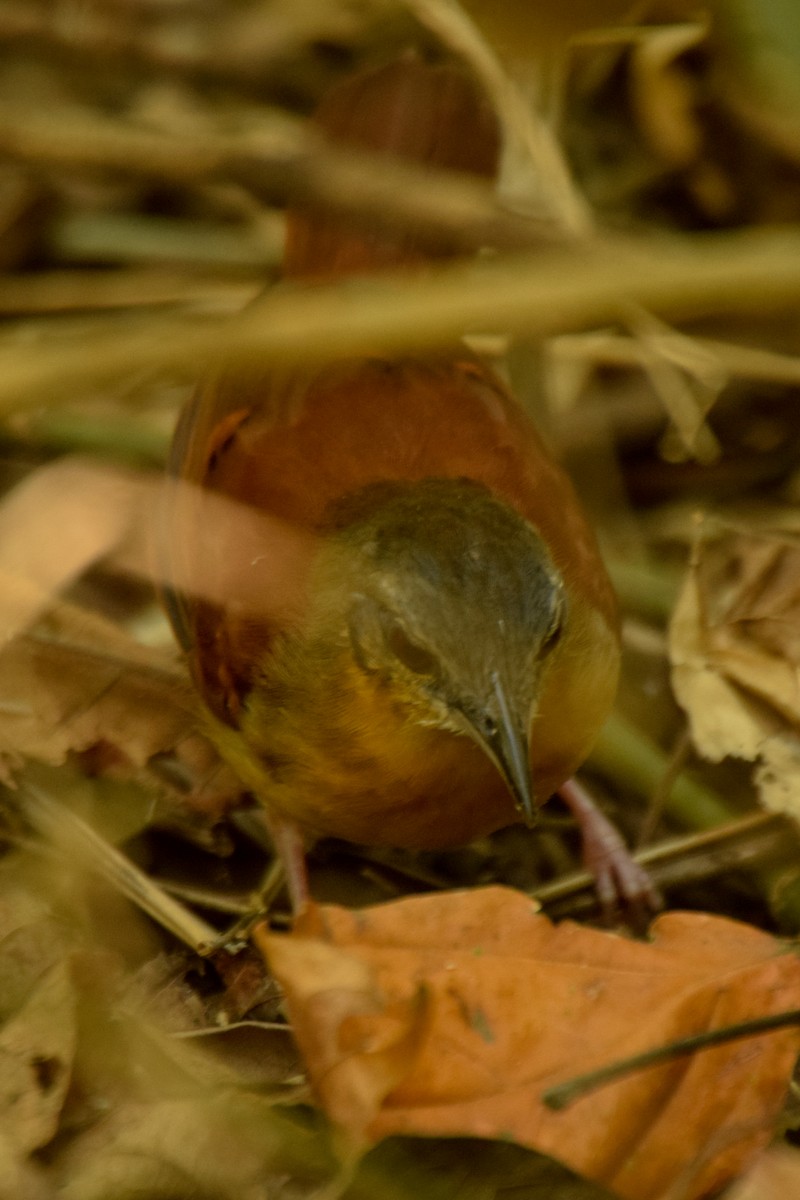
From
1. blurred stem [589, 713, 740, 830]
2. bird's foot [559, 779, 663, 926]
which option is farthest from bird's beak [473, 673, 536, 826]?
blurred stem [589, 713, 740, 830]

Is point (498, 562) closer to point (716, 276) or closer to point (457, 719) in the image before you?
point (457, 719)

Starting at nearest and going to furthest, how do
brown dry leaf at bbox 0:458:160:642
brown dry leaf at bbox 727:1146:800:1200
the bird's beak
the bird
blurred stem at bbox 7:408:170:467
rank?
brown dry leaf at bbox 727:1146:800:1200 → the bird's beak → the bird → brown dry leaf at bbox 0:458:160:642 → blurred stem at bbox 7:408:170:467

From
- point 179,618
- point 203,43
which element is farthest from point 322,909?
point 203,43

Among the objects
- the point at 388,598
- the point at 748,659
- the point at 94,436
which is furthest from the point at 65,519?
the point at 748,659

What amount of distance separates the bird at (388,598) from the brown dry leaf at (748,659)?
0.78 feet

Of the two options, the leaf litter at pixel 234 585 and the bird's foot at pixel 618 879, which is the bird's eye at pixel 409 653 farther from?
the bird's foot at pixel 618 879

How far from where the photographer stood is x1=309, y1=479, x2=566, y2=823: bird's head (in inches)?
91.0

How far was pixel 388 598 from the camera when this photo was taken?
2447mm

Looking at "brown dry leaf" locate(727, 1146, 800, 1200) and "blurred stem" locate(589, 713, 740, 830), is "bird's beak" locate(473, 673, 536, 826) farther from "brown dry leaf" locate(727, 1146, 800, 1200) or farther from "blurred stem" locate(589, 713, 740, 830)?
"blurred stem" locate(589, 713, 740, 830)

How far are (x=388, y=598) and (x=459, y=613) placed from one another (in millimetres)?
155

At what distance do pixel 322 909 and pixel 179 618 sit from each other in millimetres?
926

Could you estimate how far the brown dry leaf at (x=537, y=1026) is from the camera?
2.01 m

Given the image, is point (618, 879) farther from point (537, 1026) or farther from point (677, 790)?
point (537, 1026)

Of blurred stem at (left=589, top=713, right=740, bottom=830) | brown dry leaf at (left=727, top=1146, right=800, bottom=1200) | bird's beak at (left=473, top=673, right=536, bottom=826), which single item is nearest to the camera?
brown dry leaf at (left=727, top=1146, right=800, bottom=1200)
